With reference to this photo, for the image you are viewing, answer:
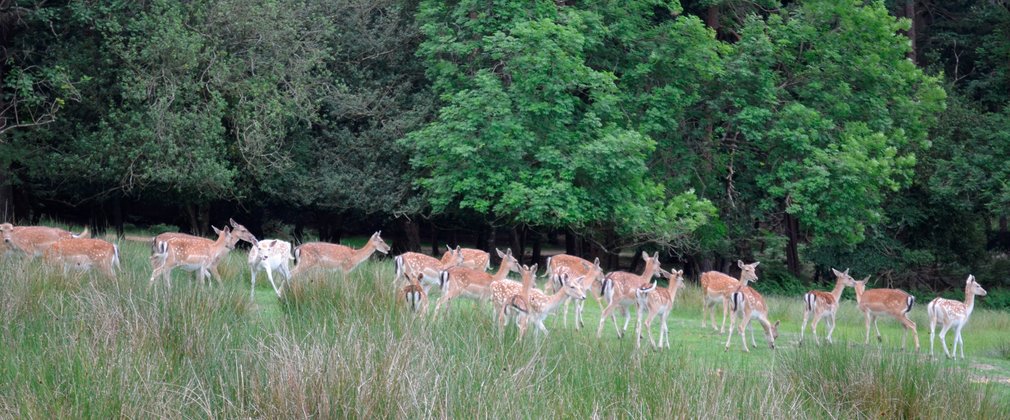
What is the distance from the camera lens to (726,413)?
6.55m

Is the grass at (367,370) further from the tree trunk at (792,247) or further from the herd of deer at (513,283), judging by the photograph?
the tree trunk at (792,247)

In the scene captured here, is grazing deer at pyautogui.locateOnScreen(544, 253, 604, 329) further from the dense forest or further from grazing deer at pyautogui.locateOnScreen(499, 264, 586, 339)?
the dense forest

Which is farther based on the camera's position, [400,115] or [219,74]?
[400,115]

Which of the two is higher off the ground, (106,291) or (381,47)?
(381,47)

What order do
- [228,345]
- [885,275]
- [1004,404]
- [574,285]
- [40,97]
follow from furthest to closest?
1. [885,275]
2. [40,97]
3. [574,285]
4. [1004,404]
5. [228,345]

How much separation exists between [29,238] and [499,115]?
8.71 meters

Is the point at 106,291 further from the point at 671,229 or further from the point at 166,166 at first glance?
the point at 671,229

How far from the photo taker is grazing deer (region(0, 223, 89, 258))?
1382 centimetres

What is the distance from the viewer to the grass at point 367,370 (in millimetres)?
6246

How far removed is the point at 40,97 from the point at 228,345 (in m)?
13.1

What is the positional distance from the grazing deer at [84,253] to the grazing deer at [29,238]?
1251mm

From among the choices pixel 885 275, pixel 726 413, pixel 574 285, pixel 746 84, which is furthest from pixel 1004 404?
pixel 885 275

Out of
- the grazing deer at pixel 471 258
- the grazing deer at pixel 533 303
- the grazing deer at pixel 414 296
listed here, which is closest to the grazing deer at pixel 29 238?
the grazing deer at pixel 471 258

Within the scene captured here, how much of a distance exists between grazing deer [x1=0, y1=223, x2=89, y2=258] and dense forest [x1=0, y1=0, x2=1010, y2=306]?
4.10 metres
